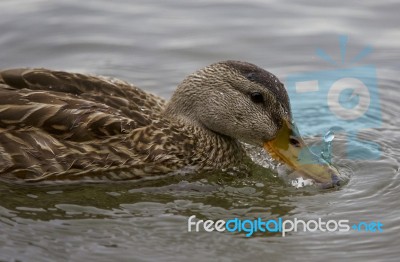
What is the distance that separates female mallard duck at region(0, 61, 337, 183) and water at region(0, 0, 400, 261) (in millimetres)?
231

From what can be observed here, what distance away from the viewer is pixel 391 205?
29.6ft

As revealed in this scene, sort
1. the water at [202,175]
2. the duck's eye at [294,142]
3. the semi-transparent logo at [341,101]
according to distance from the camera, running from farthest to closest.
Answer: the semi-transparent logo at [341,101] < the duck's eye at [294,142] < the water at [202,175]

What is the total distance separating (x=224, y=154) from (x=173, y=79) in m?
2.43

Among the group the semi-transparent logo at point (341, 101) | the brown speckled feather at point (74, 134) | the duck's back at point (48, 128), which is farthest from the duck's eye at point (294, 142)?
the duck's back at point (48, 128)

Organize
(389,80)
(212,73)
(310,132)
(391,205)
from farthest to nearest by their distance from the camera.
Answer: (389,80), (310,132), (212,73), (391,205)

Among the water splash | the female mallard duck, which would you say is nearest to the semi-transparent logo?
the water splash

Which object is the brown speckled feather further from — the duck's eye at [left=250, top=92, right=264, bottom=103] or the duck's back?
the duck's eye at [left=250, top=92, right=264, bottom=103]


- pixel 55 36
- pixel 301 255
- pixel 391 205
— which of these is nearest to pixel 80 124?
pixel 301 255

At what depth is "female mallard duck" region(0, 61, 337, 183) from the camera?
29.8ft

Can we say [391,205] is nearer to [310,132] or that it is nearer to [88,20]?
[310,132]

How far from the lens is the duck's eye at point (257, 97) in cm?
940

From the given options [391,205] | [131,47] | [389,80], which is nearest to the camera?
[391,205]

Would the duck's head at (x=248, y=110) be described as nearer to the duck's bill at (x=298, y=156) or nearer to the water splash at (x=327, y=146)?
the duck's bill at (x=298, y=156)

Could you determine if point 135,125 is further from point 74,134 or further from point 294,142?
point 294,142
